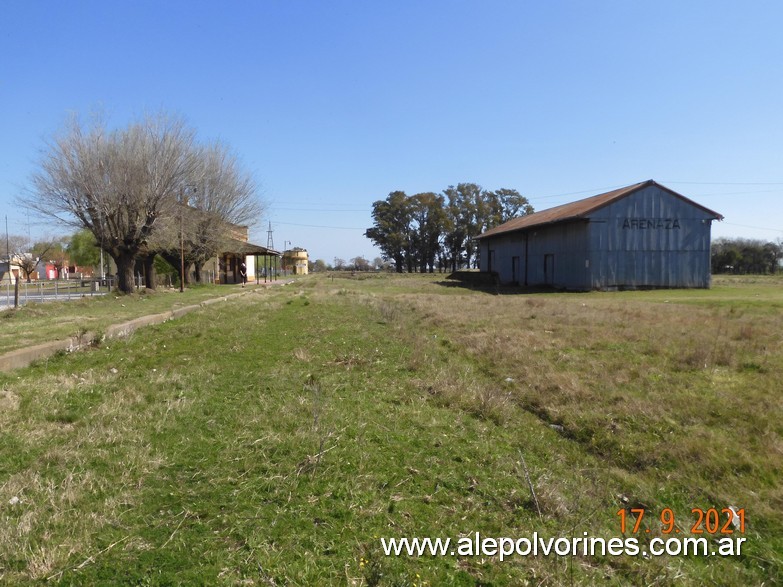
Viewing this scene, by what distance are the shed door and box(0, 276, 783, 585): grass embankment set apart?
2597 centimetres

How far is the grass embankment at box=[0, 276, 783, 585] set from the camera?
9.32ft

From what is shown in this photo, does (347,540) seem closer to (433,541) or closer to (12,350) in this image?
(433,541)

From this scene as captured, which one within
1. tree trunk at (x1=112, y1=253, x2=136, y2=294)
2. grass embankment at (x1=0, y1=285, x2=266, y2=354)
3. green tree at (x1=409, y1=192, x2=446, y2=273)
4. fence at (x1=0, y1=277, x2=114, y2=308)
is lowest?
grass embankment at (x1=0, y1=285, x2=266, y2=354)

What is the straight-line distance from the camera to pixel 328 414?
534 cm

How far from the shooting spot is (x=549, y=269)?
3475 centimetres

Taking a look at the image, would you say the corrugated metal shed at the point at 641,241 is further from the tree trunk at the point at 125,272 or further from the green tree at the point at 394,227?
the green tree at the point at 394,227

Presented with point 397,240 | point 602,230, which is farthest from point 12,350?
point 397,240

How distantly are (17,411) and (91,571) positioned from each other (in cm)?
347

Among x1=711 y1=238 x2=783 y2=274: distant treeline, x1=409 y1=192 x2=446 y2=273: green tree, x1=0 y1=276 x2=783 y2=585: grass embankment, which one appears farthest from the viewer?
x1=409 y1=192 x2=446 y2=273: green tree

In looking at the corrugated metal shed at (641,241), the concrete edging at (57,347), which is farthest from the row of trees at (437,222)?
the concrete edging at (57,347)

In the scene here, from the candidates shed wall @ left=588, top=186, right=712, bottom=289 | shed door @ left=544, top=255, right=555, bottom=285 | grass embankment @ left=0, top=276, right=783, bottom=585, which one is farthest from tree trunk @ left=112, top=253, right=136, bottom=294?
shed door @ left=544, top=255, right=555, bottom=285

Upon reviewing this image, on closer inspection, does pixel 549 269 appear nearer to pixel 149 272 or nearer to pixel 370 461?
pixel 149 272

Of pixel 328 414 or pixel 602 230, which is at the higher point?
pixel 602 230

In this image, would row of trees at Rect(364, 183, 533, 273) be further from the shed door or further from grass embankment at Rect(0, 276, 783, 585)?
grass embankment at Rect(0, 276, 783, 585)
